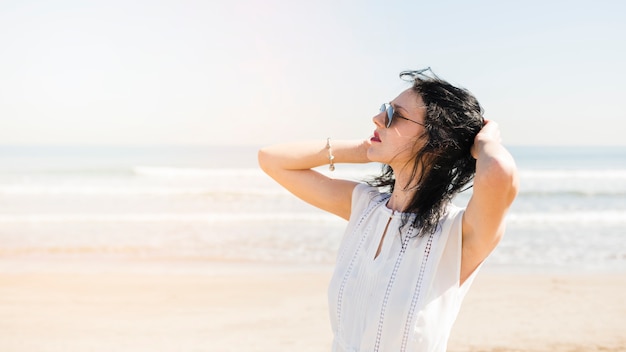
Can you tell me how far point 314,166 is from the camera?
272cm

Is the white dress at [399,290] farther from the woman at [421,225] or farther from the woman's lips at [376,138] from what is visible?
the woman's lips at [376,138]

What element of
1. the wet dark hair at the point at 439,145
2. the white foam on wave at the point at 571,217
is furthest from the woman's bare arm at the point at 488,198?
the white foam on wave at the point at 571,217

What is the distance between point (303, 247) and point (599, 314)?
496 centimetres

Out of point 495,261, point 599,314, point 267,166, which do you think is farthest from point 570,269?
point 267,166

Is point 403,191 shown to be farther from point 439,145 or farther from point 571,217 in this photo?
point 571,217


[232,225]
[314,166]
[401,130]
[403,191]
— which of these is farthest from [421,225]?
[232,225]

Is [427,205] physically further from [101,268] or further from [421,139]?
[101,268]

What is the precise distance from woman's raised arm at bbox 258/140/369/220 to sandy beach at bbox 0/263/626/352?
325 cm

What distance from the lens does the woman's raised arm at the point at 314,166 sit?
259 centimetres

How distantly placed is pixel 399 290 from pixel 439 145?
0.54m

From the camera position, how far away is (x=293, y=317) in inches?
257

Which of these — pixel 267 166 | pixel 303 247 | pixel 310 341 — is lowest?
pixel 303 247

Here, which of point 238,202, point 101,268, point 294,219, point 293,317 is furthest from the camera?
point 238,202

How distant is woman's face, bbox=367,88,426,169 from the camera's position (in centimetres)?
218
